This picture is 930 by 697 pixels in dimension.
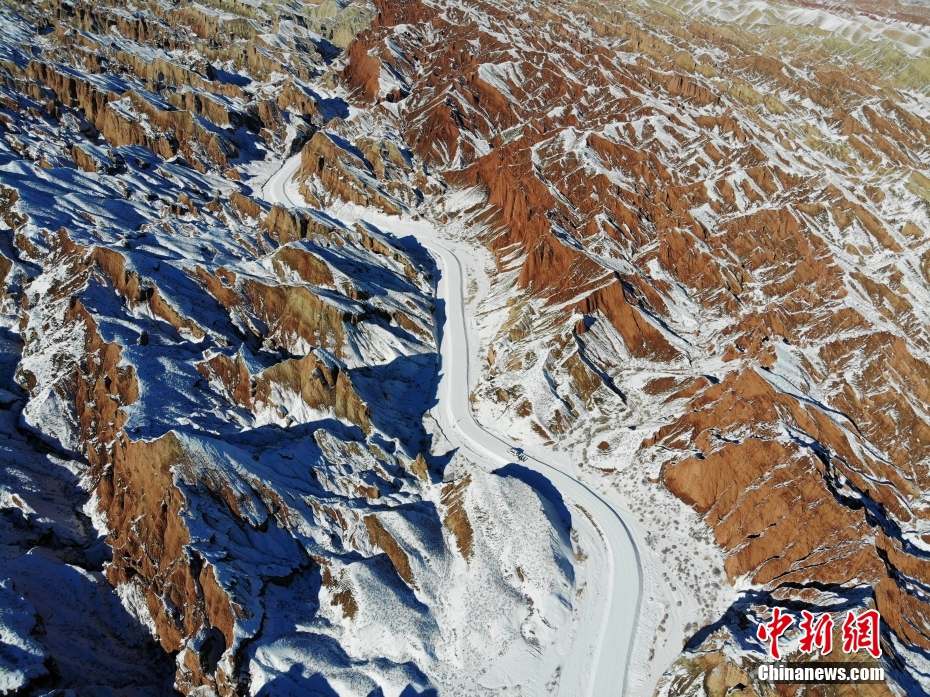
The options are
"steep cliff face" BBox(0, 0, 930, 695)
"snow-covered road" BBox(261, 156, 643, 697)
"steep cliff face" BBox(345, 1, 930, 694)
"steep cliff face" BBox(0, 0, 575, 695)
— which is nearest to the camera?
"snow-covered road" BBox(261, 156, 643, 697)

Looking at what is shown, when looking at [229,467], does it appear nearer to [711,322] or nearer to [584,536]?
[584,536]

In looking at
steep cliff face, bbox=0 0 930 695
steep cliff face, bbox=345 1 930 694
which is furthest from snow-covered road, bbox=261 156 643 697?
steep cliff face, bbox=345 1 930 694

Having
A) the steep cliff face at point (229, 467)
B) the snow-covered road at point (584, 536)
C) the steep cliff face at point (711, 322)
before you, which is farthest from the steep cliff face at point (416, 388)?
the snow-covered road at point (584, 536)

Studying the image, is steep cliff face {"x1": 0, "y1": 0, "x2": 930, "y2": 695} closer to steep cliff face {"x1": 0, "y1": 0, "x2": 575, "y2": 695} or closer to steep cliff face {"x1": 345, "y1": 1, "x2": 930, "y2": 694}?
steep cliff face {"x1": 0, "y1": 0, "x2": 575, "y2": 695}

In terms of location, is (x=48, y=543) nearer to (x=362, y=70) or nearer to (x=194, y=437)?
(x=194, y=437)

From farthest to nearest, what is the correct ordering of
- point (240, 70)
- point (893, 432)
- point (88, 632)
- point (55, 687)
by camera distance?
point (240, 70) < point (893, 432) < point (88, 632) < point (55, 687)

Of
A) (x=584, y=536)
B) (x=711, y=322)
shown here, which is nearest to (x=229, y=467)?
(x=584, y=536)

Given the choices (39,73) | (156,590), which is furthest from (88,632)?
(39,73)
